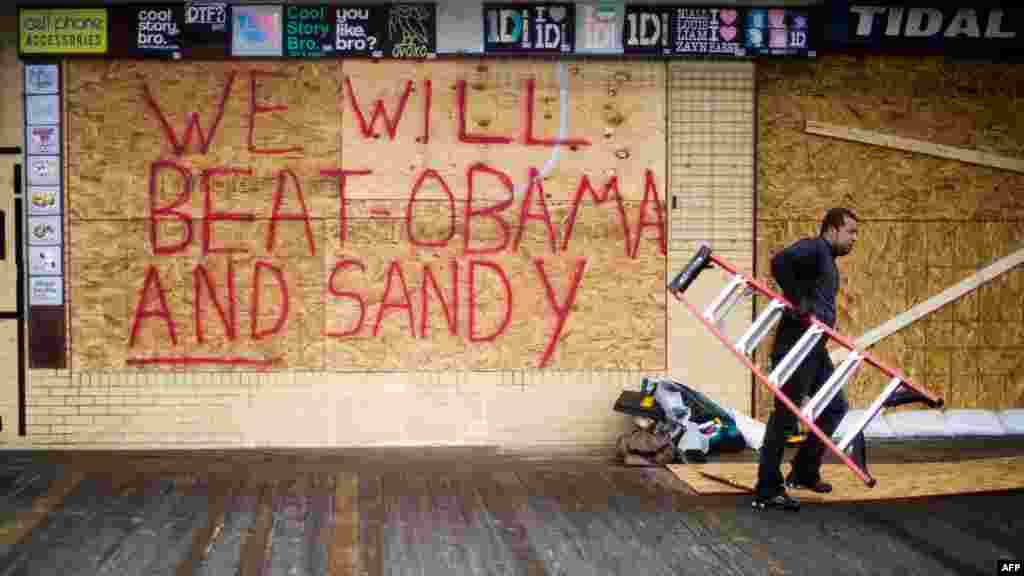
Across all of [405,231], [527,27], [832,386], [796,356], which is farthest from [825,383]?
[527,27]

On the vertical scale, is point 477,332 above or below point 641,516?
above

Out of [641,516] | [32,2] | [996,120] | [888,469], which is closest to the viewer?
[641,516]

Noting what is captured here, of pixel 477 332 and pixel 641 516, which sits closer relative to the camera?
pixel 641 516

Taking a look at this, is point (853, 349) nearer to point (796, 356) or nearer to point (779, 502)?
point (796, 356)

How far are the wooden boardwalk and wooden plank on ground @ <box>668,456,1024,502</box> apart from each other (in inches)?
6.0

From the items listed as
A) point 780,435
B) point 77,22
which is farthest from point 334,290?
point 780,435

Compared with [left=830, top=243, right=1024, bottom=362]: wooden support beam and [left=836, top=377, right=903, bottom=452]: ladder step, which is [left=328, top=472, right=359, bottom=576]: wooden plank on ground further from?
[left=830, top=243, right=1024, bottom=362]: wooden support beam

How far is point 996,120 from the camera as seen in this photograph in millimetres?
11219

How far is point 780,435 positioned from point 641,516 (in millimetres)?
1142

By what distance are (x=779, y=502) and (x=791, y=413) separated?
66 centimetres

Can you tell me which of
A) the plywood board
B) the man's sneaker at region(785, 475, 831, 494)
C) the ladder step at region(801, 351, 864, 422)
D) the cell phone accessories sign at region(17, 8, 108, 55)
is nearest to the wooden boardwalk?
the man's sneaker at region(785, 475, 831, 494)

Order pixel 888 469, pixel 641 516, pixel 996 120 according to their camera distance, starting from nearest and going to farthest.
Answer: pixel 641 516 → pixel 888 469 → pixel 996 120

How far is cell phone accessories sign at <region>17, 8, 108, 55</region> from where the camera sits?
1049cm

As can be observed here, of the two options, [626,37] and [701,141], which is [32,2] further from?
[701,141]
